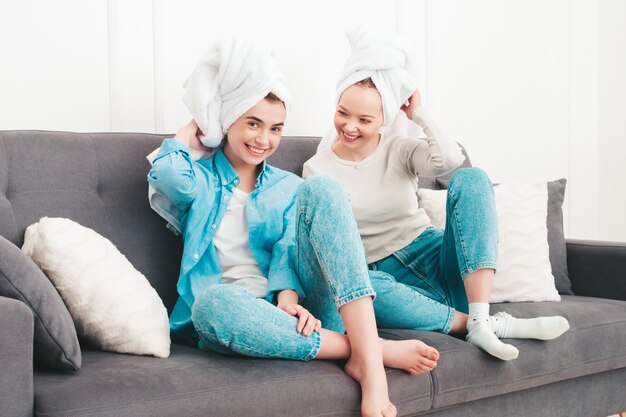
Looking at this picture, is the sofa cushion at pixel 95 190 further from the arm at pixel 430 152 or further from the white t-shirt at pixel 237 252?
the arm at pixel 430 152

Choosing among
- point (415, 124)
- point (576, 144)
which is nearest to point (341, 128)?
point (415, 124)

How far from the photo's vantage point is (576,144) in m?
3.84

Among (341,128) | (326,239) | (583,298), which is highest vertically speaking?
(341,128)

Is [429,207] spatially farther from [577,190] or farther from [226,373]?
[577,190]

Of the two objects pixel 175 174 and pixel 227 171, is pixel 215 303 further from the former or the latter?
pixel 227 171

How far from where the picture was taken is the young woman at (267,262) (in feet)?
5.30

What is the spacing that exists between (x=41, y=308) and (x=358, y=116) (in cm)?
111

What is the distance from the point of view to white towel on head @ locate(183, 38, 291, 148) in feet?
6.68

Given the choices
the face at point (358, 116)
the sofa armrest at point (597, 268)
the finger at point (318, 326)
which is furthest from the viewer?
the sofa armrest at point (597, 268)

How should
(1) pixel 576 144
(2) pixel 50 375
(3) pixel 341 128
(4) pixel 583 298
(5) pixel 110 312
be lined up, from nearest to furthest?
1. (2) pixel 50 375
2. (5) pixel 110 312
3. (3) pixel 341 128
4. (4) pixel 583 298
5. (1) pixel 576 144

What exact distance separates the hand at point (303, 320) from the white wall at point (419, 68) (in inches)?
38.4

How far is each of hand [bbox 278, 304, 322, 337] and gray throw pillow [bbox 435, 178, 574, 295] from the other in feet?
3.82

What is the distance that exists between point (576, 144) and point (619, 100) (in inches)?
12.7

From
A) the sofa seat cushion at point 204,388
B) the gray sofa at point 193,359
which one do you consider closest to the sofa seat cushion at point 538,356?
the gray sofa at point 193,359
